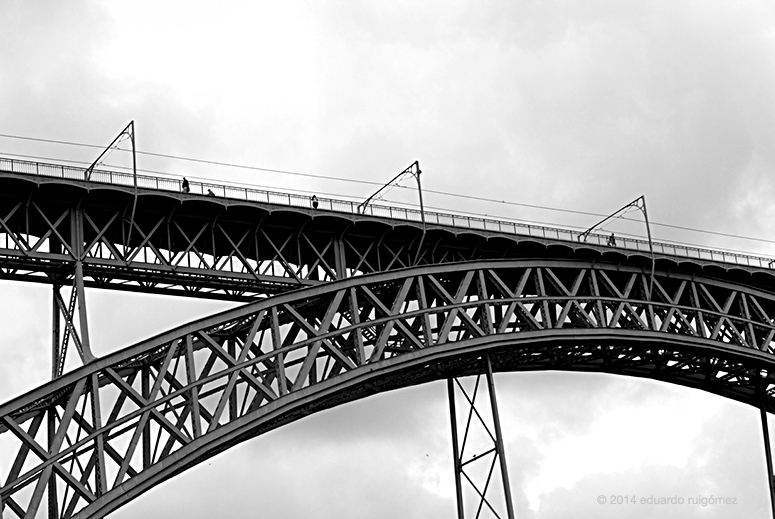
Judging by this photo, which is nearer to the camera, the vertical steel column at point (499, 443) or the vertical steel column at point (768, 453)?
the vertical steel column at point (499, 443)

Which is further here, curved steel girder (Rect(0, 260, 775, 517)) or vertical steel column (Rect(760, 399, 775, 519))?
vertical steel column (Rect(760, 399, 775, 519))

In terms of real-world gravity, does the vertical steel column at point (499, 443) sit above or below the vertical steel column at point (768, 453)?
below

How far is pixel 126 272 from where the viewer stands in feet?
133

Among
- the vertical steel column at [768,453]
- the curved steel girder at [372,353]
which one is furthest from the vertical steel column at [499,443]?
the vertical steel column at [768,453]

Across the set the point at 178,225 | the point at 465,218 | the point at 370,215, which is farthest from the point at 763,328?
the point at 178,225

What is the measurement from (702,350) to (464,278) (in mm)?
10957

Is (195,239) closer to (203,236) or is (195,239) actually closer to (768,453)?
(203,236)

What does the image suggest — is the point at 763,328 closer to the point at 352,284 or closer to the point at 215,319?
the point at 352,284

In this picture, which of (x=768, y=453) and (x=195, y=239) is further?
(x=768, y=453)

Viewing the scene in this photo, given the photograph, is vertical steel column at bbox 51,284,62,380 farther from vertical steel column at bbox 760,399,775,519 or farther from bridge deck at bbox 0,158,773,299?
vertical steel column at bbox 760,399,775,519

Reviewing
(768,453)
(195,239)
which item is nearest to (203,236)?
(195,239)

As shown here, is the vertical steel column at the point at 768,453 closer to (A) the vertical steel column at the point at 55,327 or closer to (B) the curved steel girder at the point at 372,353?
(B) the curved steel girder at the point at 372,353

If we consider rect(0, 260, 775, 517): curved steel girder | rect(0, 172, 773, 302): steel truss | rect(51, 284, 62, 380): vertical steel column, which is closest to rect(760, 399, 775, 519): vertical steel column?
rect(0, 260, 775, 517): curved steel girder

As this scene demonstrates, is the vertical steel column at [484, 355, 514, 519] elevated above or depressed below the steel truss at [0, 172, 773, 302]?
below
